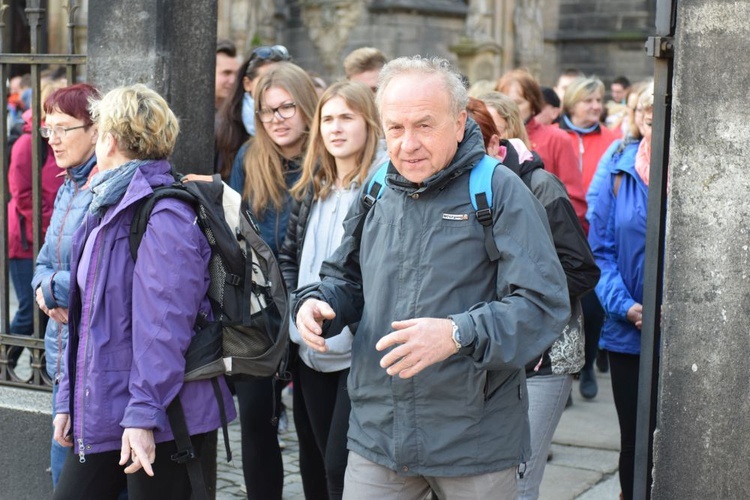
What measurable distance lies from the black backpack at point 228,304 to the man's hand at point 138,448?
0.13 metres

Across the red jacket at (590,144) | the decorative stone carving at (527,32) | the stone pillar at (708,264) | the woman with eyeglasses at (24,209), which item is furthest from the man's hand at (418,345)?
the decorative stone carving at (527,32)

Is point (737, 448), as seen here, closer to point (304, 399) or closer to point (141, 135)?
point (304, 399)

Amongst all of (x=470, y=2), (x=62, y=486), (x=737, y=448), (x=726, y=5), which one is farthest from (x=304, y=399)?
(x=470, y=2)

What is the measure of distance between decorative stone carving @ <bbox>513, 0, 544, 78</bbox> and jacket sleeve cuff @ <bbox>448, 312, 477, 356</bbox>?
18.0 m

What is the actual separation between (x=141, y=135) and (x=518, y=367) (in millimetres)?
1657

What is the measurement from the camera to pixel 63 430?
4.11 meters

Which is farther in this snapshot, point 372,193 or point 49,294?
point 49,294

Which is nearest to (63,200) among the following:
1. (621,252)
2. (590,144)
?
(621,252)

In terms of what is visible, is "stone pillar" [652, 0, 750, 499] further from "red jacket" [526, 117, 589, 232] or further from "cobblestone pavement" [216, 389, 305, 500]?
"red jacket" [526, 117, 589, 232]

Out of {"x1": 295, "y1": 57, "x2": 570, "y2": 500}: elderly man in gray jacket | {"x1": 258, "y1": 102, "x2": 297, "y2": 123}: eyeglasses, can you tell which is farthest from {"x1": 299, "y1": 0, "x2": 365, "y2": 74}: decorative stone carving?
{"x1": 295, "y1": 57, "x2": 570, "y2": 500}: elderly man in gray jacket

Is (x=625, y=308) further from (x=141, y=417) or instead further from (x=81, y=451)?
(x=81, y=451)

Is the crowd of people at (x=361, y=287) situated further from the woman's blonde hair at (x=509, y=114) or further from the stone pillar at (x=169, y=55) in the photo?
the stone pillar at (x=169, y=55)

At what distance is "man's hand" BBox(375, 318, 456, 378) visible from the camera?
3.05 metres

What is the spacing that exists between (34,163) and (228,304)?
170 centimetres
